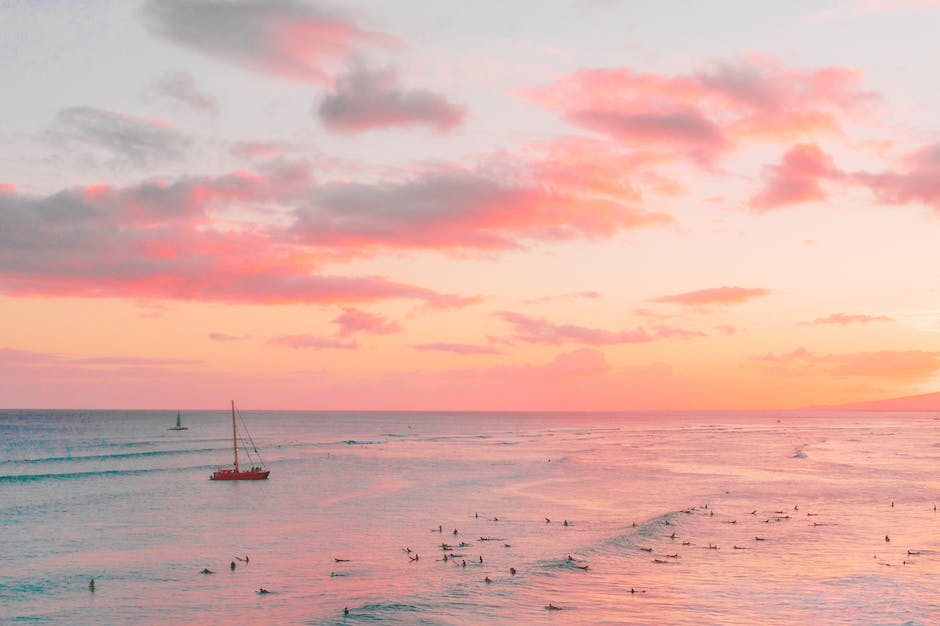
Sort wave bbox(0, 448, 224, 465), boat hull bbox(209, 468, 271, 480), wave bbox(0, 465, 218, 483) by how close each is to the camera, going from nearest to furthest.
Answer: boat hull bbox(209, 468, 271, 480), wave bbox(0, 465, 218, 483), wave bbox(0, 448, 224, 465)

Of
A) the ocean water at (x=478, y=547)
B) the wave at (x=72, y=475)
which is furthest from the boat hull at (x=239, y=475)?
the wave at (x=72, y=475)

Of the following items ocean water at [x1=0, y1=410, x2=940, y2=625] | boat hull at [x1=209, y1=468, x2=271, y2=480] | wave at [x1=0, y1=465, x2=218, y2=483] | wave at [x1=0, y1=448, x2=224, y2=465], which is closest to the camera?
ocean water at [x1=0, y1=410, x2=940, y2=625]

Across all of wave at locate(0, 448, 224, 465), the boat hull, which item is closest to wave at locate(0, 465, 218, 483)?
the boat hull

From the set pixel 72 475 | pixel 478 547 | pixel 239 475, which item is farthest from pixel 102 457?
pixel 478 547

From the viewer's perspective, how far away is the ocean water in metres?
46.8

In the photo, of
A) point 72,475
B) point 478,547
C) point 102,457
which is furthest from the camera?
point 102,457

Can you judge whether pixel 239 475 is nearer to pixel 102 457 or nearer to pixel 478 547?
pixel 102 457

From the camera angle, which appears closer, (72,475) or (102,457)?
(72,475)

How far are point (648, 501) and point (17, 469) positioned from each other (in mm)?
113624

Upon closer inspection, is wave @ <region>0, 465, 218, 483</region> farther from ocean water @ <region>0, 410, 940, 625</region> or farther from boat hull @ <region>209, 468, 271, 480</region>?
boat hull @ <region>209, 468, 271, 480</region>

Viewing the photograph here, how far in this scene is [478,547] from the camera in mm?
63500

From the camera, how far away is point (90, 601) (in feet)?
162

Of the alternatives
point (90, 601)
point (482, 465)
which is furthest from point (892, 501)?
point (90, 601)

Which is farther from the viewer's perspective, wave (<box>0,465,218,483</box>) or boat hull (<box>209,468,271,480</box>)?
wave (<box>0,465,218,483</box>)
